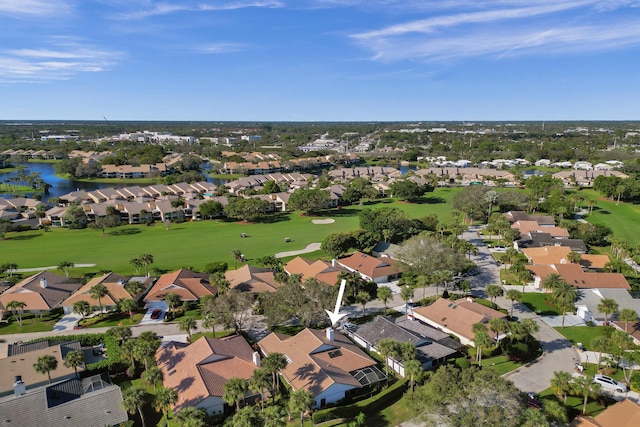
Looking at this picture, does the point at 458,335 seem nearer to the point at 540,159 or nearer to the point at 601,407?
the point at 601,407

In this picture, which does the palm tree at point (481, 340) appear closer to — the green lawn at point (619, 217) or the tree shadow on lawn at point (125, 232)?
the green lawn at point (619, 217)

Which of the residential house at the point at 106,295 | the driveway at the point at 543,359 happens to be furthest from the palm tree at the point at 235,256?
the driveway at the point at 543,359

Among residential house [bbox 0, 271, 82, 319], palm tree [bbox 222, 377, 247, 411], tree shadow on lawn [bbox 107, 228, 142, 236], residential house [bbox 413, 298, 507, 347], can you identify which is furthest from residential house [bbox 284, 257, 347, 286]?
tree shadow on lawn [bbox 107, 228, 142, 236]

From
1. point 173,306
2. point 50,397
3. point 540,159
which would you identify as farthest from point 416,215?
point 540,159

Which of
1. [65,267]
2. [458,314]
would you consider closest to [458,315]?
[458,314]

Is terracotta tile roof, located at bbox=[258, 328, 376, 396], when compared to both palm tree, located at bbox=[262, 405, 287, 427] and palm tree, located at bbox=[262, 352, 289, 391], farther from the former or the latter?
palm tree, located at bbox=[262, 405, 287, 427]
